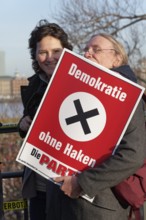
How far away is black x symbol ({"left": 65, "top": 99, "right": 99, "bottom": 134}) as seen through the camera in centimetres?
260

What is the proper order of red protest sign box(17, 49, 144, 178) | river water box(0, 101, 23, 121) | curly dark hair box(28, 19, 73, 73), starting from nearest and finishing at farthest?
red protest sign box(17, 49, 144, 178)
curly dark hair box(28, 19, 73, 73)
river water box(0, 101, 23, 121)

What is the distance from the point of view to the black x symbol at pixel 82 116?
2599 mm

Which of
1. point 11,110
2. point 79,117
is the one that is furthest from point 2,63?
point 79,117

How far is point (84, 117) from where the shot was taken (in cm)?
260

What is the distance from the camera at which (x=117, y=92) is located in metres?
2.58

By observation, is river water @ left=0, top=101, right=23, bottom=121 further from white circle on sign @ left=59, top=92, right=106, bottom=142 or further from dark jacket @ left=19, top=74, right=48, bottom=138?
white circle on sign @ left=59, top=92, right=106, bottom=142

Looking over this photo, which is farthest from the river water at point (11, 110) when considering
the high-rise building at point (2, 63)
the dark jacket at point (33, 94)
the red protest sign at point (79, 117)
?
the high-rise building at point (2, 63)

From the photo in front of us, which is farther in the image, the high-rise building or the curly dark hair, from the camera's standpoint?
the high-rise building

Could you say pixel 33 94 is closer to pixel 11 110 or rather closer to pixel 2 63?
pixel 11 110

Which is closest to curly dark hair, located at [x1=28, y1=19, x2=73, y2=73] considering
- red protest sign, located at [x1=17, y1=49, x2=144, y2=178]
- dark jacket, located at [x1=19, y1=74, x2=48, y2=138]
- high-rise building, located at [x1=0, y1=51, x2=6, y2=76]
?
dark jacket, located at [x1=19, y1=74, x2=48, y2=138]

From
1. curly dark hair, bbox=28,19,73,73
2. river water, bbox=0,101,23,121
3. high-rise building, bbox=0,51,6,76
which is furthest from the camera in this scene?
high-rise building, bbox=0,51,6,76

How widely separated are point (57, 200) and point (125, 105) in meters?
0.63

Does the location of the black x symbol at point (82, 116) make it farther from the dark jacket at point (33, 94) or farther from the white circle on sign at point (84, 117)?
the dark jacket at point (33, 94)

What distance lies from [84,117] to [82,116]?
0.4 inches
